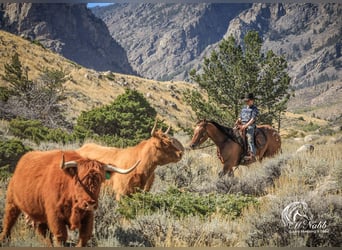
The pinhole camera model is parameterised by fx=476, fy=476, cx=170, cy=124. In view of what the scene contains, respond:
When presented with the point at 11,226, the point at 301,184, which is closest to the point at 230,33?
the point at 301,184

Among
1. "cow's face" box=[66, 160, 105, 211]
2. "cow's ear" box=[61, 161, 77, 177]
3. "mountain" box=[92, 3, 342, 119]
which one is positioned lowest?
"cow's face" box=[66, 160, 105, 211]

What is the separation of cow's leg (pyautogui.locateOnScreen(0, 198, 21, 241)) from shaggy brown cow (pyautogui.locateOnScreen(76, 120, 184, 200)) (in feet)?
4.73

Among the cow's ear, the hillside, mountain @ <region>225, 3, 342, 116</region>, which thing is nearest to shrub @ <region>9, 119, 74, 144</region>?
the hillside

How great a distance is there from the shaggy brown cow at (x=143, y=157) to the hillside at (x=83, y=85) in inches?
52.7

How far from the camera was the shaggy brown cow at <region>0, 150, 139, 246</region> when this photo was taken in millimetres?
5348

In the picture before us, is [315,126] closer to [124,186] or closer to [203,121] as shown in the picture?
[203,121]

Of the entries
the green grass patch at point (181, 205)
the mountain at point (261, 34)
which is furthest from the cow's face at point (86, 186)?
the mountain at point (261, 34)

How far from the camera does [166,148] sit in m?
7.38

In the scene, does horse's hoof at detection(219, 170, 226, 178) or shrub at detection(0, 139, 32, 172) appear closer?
shrub at detection(0, 139, 32, 172)

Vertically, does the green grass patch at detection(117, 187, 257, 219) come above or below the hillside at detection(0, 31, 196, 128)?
below

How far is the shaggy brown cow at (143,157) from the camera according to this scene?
7.16 m

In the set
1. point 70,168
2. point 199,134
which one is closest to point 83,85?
point 199,134

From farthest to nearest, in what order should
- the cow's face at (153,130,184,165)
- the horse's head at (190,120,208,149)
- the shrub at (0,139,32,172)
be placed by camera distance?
the horse's head at (190,120,208,149) → the cow's face at (153,130,184,165) → the shrub at (0,139,32,172)

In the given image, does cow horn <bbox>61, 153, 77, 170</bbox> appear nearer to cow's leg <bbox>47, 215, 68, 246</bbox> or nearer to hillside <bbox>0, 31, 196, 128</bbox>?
cow's leg <bbox>47, 215, 68, 246</bbox>
